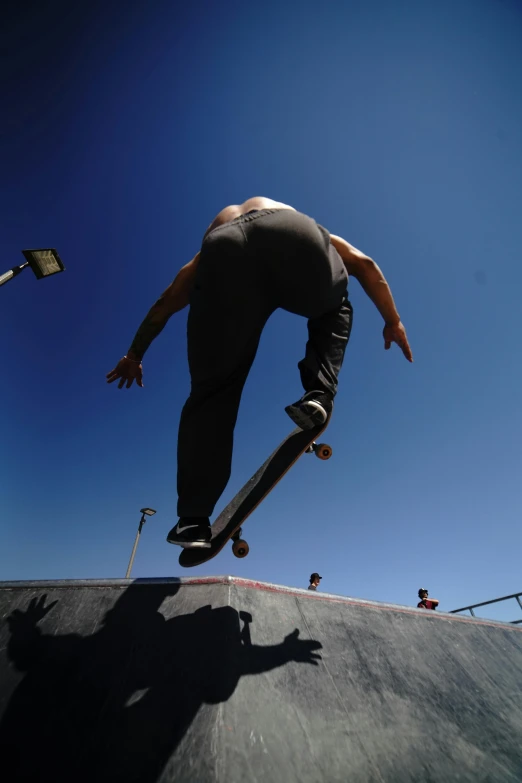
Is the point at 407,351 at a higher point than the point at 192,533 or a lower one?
higher

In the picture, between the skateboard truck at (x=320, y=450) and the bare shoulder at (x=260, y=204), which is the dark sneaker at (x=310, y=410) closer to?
the skateboard truck at (x=320, y=450)

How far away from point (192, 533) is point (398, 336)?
6.73ft

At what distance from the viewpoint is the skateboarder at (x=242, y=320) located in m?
1.83

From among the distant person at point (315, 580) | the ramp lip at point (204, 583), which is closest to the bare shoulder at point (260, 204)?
the ramp lip at point (204, 583)

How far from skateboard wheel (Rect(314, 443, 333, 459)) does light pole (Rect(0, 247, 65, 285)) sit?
303 inches

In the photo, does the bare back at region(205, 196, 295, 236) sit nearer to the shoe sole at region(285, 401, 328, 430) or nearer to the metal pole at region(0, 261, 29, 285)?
the shoe sole at region(285, 401, 328, 430)

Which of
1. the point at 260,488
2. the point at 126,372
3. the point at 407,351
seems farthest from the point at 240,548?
the point at 407,351

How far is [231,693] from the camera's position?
1221 mm

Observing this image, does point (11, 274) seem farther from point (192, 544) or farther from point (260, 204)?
point (192, 544)

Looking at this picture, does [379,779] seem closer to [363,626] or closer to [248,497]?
[363,626]

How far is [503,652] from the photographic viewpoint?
2410 mm

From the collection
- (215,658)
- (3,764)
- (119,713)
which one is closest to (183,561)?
(215,658)

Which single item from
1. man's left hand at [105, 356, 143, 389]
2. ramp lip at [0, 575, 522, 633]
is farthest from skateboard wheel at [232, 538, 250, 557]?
man's left hand at [105, 356, 143, 389]

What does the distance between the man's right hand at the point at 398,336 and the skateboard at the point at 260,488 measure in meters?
1.09
